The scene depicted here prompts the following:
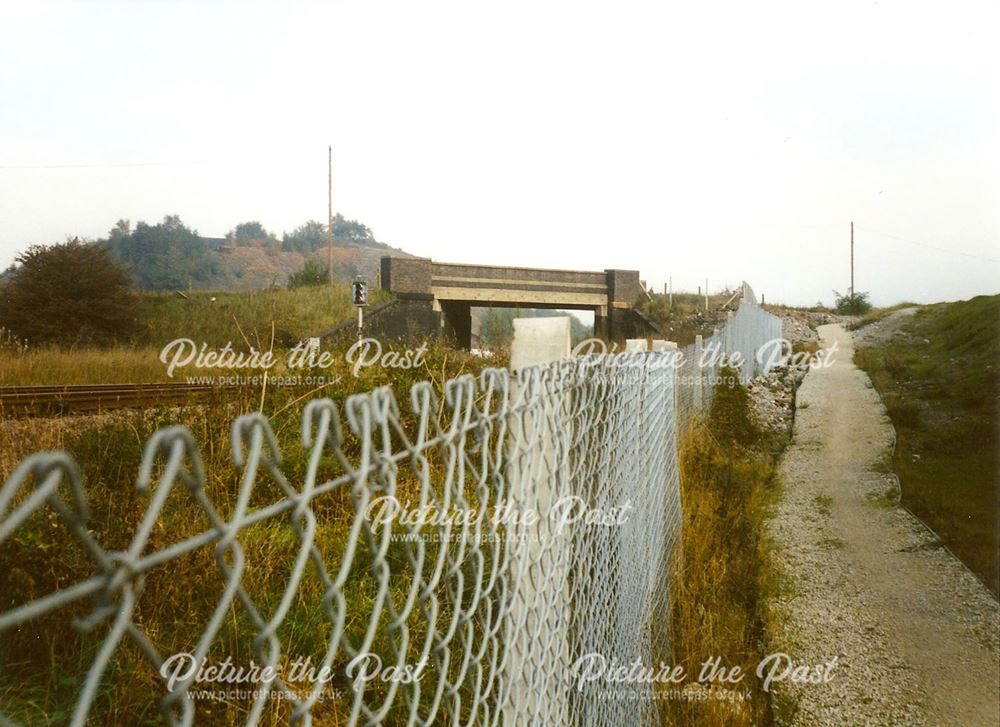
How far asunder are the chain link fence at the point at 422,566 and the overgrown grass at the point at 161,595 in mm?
19

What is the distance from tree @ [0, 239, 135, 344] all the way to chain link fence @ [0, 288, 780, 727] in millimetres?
19880

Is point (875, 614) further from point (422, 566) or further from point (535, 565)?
point (422, 566)

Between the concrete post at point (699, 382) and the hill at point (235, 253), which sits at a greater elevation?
the hill at point (235, 253)

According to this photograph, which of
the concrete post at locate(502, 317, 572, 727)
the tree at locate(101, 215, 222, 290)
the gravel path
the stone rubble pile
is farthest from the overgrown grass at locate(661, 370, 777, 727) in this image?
the tree at locate(101, 215, 222, 290)

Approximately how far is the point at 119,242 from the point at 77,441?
12209cm

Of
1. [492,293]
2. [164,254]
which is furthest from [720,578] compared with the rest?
[164,254]

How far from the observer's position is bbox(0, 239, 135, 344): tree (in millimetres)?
20703

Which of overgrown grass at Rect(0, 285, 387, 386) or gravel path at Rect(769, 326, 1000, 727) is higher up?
overgrown grass at Rect(0, 285, 387, 386)

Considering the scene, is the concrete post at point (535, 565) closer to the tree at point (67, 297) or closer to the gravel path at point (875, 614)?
the gravel path at point (875, 614)

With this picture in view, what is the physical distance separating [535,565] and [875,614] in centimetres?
396

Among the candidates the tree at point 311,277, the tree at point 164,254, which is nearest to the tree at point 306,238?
the tree at point 164,254

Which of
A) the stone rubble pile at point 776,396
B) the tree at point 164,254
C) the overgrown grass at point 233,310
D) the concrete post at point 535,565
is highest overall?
the tree at point 164,254

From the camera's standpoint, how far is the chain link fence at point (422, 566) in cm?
57

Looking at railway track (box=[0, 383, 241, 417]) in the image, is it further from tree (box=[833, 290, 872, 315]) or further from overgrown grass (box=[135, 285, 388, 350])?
tree (box=[833, 290, 872, 315])
